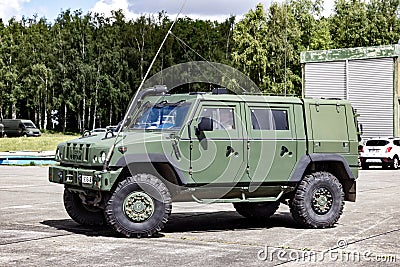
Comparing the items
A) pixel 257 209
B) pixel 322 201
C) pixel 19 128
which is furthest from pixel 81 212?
pixel 19 128

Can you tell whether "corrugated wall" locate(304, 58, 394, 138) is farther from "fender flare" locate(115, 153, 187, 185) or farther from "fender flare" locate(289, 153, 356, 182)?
"fender flare" locate(115, 153, 187, 185)

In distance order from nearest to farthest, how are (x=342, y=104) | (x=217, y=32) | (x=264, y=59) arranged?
(x=342, y=104), (x=264, y=59), (x=217, y=32)

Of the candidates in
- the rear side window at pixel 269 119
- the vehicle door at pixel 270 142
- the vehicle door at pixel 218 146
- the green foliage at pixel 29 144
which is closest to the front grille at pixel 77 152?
the vehicle door at pixel 218 146

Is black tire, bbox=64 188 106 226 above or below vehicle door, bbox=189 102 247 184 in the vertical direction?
below

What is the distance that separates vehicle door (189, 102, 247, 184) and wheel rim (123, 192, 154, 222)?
32.6 inches

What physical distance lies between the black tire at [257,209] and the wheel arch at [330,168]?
1.16 metres

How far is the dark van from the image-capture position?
63344mm

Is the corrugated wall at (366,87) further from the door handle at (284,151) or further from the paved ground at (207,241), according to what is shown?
the door handle at (284,151)

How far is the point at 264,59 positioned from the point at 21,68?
26.3 metres

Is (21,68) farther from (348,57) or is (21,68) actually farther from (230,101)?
(230,101)

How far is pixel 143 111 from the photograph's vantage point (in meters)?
11.7

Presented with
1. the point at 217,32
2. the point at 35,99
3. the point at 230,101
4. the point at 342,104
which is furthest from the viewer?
the point at 217,32

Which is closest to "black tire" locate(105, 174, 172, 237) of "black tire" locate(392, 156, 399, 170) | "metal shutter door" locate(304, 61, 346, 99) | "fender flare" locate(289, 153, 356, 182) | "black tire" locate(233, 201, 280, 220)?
"fender flare" locate(289, 153, 356, 182)

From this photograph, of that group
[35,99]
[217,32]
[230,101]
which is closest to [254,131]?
[230,101]
